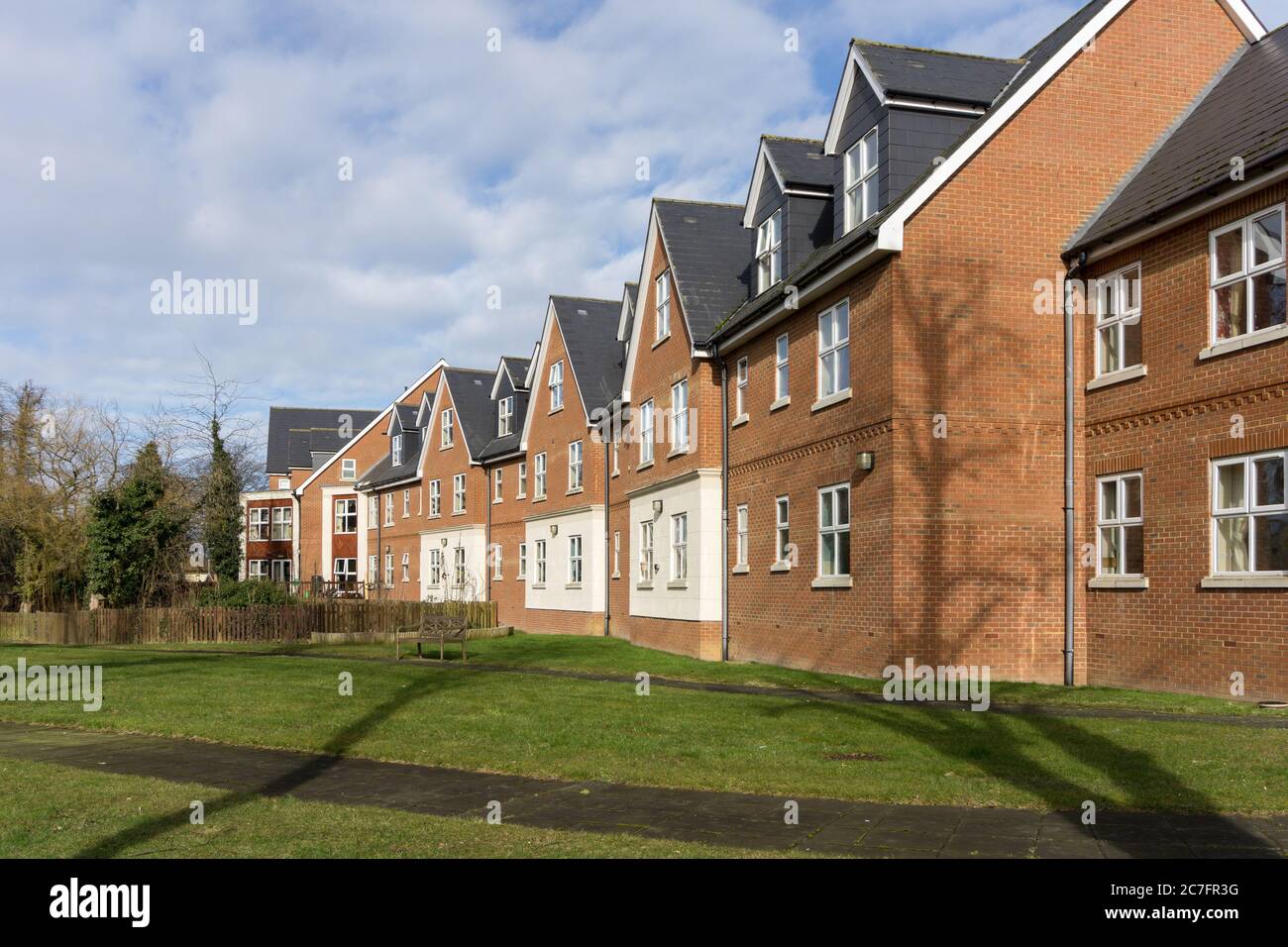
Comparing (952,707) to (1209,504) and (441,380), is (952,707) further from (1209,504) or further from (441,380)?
(441,380)

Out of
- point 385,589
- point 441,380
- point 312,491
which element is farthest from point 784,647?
point 312,491

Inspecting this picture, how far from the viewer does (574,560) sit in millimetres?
36375

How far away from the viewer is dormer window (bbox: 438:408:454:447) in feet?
159

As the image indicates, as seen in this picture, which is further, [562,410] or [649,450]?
[562,410]

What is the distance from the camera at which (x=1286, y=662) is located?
14.0 meters

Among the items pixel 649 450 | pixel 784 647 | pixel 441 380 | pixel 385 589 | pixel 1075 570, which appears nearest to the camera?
pixel 1075 570

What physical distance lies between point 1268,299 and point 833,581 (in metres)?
7.91

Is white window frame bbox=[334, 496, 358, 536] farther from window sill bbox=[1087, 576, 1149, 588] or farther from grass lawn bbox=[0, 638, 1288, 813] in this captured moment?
window sill bbox=[1087, 576, 1149, 588]

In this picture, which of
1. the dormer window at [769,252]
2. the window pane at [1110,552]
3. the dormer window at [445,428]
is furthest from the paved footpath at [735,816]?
the dormer window at [445,428]

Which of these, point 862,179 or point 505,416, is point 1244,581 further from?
point 505,416

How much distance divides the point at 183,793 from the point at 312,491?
59.9m

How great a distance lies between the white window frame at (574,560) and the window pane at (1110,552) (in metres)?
20.4

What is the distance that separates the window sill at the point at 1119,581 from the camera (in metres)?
16.4

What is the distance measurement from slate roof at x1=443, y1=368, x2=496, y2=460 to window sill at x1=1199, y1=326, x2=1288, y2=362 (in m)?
32.9
